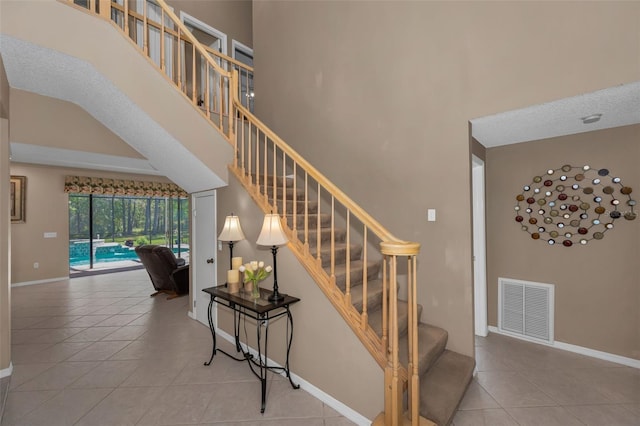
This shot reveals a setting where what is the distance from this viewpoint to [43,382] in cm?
247

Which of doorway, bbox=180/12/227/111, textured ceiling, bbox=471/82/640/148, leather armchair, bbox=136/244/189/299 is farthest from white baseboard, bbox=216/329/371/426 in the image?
doorway, bbox=180/12/227/111

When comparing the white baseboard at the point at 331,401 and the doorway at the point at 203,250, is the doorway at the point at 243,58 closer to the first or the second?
the doorway at the point at 203,250

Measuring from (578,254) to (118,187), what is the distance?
9088mm

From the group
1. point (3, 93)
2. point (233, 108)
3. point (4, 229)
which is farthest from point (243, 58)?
point (4, 229)

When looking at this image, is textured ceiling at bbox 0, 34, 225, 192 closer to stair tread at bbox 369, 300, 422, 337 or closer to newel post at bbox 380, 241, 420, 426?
stair tread at bbox 369, 300, 422, 337

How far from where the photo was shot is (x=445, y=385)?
214 cm

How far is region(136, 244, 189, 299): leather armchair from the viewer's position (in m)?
4.87

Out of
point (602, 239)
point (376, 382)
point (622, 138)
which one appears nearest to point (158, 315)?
point (376, 382)

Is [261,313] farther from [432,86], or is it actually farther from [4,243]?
[432,86]

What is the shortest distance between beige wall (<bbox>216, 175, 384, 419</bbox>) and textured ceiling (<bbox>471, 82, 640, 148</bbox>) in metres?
2.17

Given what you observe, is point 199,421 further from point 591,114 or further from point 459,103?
point 591,114

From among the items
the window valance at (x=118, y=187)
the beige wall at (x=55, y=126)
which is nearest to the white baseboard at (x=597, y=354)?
the beige wall at (x=55, y=126)

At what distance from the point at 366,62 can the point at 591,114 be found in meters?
2.20

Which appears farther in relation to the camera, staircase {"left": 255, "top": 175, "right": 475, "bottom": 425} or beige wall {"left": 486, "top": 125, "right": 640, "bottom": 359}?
beige wall {"left": 486, "top": 125, "right": 640, "bottom": 359}
